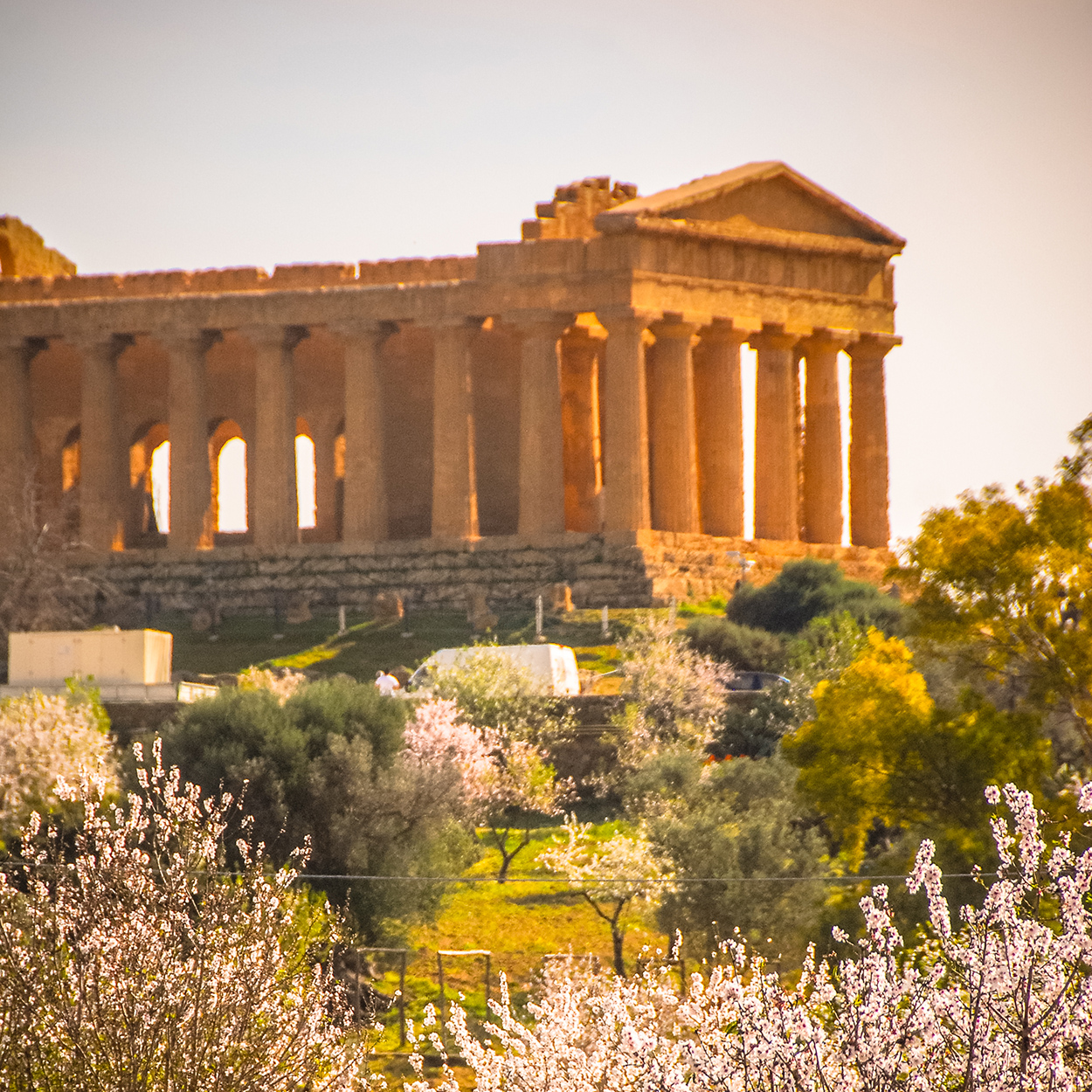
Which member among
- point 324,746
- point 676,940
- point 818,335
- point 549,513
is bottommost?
point 676,940

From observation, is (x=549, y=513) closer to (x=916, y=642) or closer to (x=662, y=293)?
(x=662, y=293)

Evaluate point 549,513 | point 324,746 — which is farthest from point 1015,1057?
point 549,513

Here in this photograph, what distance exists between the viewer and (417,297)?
65312mm

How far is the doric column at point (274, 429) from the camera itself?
66.3m

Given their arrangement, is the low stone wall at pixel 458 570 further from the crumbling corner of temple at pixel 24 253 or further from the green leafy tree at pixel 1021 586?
the green leafy tree at pixel 1021 586

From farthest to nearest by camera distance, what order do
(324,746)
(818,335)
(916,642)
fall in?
(818,335) < (324,746) < (916,642)

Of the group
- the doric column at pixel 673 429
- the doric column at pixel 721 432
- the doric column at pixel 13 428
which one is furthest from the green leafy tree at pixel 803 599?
the doric column at pixel 13 428

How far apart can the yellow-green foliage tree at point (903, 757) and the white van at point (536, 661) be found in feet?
36.7

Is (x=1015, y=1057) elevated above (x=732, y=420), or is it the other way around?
(x=732, y=420)

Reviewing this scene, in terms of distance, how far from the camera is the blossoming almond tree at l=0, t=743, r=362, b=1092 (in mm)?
20656

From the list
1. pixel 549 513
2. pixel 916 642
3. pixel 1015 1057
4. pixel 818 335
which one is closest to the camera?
pixel 1015 1057

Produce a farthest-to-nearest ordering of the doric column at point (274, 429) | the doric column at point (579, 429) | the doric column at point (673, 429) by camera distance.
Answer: the doric column at point (579, 429)
the doric column at point (274, 429)
the doric column at point (673, 429)

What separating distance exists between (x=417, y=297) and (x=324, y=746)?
2658 cm

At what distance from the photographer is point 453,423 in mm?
65188
